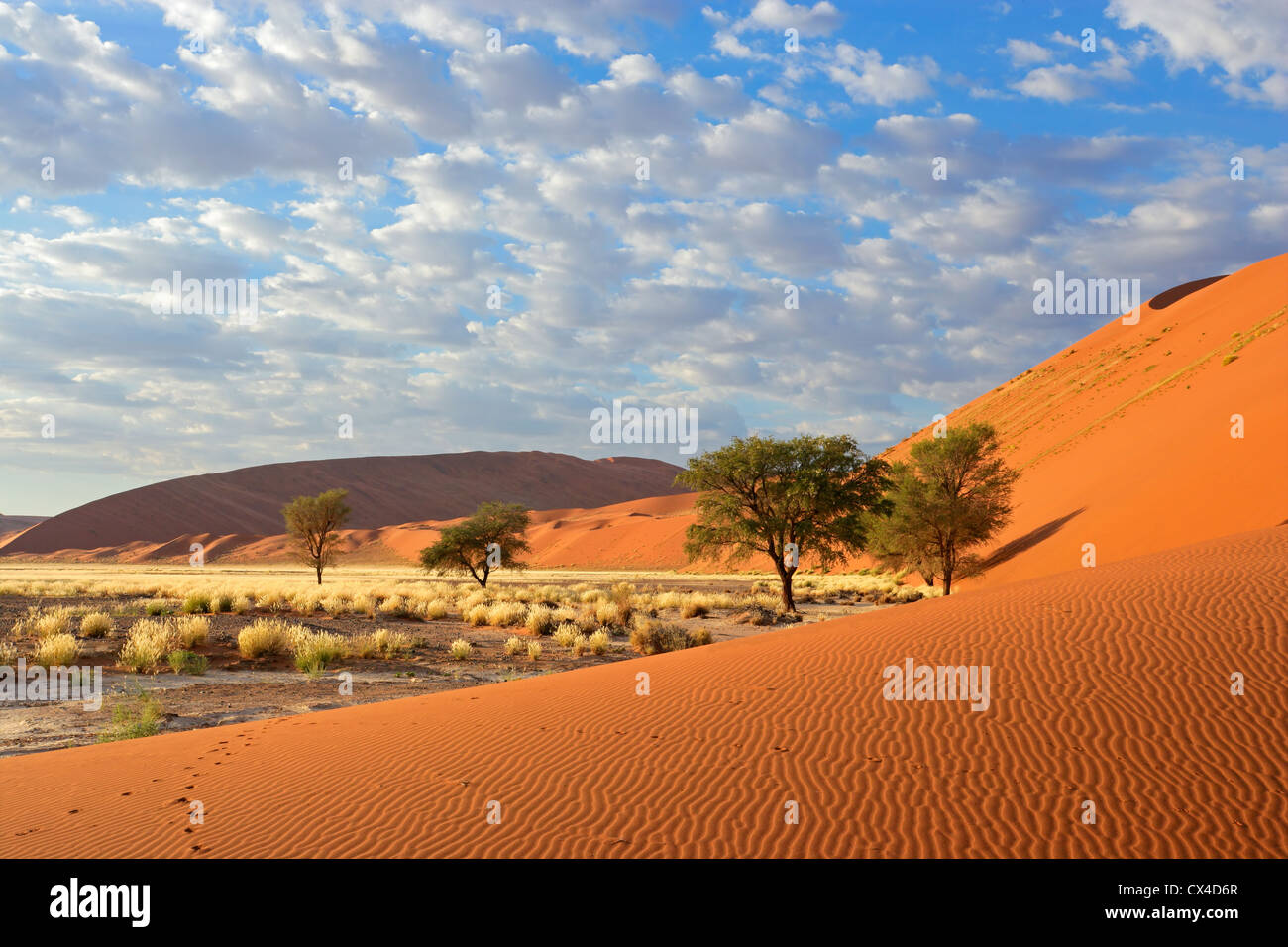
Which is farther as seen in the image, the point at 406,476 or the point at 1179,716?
the point at 406,476

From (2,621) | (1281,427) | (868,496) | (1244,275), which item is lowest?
(2,621)

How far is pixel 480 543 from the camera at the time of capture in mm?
43688

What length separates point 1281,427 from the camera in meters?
29.4

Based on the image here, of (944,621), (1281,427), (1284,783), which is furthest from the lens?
(1281,427)

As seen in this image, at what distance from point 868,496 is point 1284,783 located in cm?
2784

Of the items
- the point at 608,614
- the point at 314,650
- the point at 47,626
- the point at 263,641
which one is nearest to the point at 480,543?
the point at 608,614

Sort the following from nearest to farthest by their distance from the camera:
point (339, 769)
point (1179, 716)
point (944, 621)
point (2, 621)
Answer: point (1179, 716) → point (339, 769) → point (944, 621) → point (2, 621)

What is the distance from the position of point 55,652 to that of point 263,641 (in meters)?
3.53

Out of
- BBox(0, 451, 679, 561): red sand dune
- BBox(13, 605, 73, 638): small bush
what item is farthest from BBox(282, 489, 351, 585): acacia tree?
BBox(0, 451, 679, 561): red sand dune

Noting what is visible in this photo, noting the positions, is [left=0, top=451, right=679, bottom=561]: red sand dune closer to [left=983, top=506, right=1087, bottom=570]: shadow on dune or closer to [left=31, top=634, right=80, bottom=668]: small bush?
[left=983, top=506, right=1087, bottom=570]: shadow on dune

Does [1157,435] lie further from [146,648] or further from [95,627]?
[95,627]

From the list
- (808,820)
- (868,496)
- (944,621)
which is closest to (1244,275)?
(868,496)

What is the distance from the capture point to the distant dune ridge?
98.3 feet
